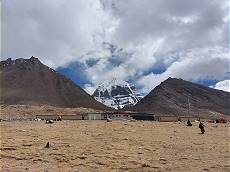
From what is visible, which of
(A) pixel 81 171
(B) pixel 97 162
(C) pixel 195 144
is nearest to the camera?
(A) pixel 81 171

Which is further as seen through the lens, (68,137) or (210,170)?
(68,137)

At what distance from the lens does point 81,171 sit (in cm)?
2378

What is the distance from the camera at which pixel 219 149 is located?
3394 cm

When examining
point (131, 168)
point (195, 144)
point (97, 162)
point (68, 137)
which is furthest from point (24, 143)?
point (195, 144)

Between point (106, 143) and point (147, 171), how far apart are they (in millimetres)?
10427

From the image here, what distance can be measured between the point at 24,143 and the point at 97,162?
322 inches

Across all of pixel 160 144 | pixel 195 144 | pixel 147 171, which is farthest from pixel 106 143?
pixel 147 171

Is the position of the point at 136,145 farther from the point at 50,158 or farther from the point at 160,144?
the point at 50,158

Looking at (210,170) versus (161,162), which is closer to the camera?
(210,170)

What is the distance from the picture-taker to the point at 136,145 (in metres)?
34.4

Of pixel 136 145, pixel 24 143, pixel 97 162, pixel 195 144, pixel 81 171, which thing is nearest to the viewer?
pixel 81 171

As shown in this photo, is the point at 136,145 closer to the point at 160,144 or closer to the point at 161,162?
the point at 160,144

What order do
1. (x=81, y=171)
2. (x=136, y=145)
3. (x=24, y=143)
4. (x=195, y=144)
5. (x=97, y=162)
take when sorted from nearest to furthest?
(x=81, y=171)
(x=97, y=162)
(x=24, y=143)
(x=136, y=145)
(x=195, y=144)

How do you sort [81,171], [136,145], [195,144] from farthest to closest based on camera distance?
[195,144]
[136,145]
[81,171]
